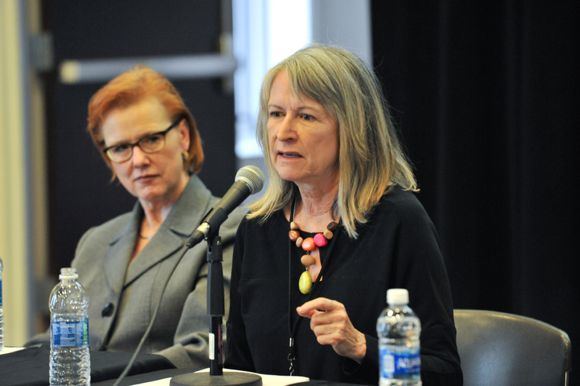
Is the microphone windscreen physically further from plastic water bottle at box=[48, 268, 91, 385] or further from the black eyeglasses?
the black eyeglasses

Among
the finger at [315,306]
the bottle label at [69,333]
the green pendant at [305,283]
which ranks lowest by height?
the bottle label at [69,333]

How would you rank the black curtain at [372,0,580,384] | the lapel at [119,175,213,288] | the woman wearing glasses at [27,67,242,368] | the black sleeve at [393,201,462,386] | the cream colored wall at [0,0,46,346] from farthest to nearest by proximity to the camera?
the cream colored wall at [0,0,46,346], the black curtain at [372,0,580,384], the lapel at [119,175,213,288], the woman wearing glasses at [27,67,242,368], the black sleeve at [393,201,462,386]

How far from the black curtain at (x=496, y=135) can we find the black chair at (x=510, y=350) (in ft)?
3.79

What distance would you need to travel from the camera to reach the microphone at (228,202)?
194 cm

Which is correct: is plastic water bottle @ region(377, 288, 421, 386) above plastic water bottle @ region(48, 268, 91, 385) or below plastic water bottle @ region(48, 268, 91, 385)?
above

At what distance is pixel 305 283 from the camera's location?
2.39 metres

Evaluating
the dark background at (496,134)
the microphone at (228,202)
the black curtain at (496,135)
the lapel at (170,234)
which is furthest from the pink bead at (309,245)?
the dark background at (496,134)

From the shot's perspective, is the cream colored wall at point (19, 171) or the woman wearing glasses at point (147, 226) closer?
the woman wearing glasses at point (147, 226)

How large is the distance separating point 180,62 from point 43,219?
1157 mm

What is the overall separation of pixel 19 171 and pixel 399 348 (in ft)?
12.2

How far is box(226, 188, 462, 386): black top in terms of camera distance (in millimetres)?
2244

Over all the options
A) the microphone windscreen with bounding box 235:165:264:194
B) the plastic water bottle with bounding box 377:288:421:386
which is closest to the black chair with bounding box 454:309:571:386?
the plastic water bottle with bounding box 377:288:421:386

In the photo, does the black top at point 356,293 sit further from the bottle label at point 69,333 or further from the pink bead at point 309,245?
the bottle label at point 69,333

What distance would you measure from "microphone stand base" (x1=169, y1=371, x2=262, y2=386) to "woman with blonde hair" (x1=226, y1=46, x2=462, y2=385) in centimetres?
27
